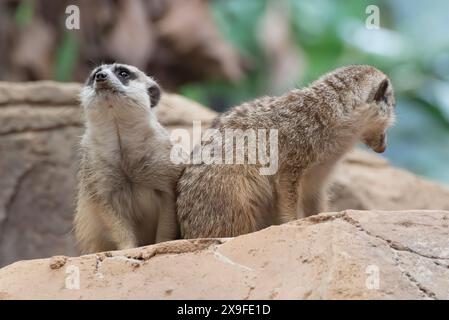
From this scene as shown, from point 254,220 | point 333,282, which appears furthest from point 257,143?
point 333,282

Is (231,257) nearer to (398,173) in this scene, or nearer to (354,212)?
(354,212)

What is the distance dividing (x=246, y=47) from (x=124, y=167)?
622 centimetres

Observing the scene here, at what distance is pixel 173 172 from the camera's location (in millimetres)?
4199

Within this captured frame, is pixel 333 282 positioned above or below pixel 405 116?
below

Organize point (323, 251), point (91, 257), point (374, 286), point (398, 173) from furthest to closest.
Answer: point (398, 173)
point (91, 257)
point (323, 251)
point (374, 286)

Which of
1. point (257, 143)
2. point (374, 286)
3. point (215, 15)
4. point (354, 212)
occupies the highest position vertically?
point (215, 15)

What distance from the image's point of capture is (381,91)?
4418mm

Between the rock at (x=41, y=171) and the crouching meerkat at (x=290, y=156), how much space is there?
1.41 m

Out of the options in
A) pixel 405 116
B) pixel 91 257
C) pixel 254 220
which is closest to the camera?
pixel 91 257

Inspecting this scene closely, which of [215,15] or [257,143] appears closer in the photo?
[257,143]

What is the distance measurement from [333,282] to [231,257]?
0.50 metres
